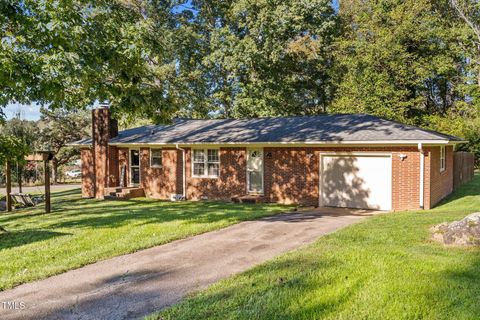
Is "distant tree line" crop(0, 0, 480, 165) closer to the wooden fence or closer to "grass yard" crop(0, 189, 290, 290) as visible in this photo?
the wooden fence

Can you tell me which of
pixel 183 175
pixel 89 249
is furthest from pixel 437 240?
pixel 183 175

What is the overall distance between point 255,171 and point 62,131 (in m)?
23.2

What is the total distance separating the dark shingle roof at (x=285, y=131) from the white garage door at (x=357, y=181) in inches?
35.2

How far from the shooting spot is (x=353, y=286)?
5.38 m

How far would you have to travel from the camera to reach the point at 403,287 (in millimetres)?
5281

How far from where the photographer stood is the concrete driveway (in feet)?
16.7

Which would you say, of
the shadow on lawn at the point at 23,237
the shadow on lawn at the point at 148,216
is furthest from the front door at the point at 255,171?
the shadow on lawn at the point at 23,237

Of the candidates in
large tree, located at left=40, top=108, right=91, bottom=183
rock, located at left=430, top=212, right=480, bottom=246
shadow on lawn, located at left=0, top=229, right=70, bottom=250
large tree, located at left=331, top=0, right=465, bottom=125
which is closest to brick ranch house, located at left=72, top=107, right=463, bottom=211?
rock, located at left=430, top=212, right=480, bottom=246

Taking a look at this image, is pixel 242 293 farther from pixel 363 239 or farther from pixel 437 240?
pixel 437 240

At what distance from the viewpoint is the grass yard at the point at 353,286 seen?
4.66 metres

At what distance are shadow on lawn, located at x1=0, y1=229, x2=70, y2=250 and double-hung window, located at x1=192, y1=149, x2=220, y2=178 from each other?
28.2 feet

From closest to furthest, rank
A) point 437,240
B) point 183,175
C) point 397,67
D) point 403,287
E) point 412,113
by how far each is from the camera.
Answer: point 403,287 < point 437,240 < point 183,175 < point 397,67 < point 412,113

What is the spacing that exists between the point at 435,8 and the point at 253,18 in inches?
549

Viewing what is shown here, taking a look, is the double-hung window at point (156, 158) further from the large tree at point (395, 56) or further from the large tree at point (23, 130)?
the large tree at point (23, 130)
